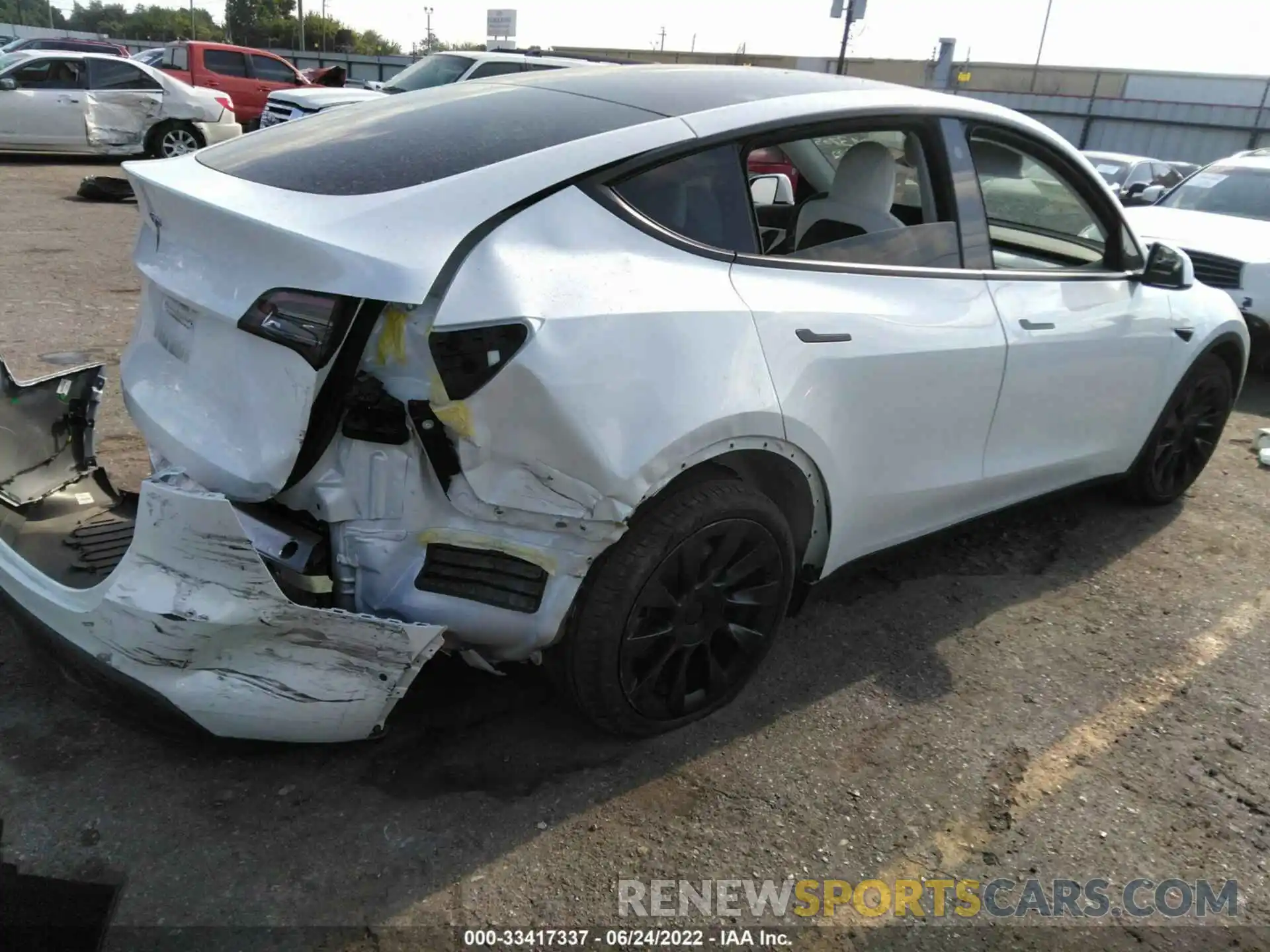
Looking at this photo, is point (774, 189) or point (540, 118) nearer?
point (540, 118)

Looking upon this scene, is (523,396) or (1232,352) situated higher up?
(523,396)

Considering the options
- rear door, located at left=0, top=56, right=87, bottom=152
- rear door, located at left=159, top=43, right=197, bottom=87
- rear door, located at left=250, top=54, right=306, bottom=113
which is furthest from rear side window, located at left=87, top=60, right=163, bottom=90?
rear door, located at left=250, top=54, right=306, bottom=113

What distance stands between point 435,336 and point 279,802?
4.14 feet

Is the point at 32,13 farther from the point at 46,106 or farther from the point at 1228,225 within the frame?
the point at 1228,225

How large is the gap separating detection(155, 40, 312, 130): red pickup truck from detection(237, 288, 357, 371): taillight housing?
59.8 feet

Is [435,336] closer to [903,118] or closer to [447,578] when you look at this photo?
[447,578]

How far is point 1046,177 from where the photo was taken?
367cm

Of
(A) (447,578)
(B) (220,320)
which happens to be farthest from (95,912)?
(B) (220,320)

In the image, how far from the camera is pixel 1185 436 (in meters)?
4.54

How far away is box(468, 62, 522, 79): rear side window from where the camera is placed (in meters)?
12.4

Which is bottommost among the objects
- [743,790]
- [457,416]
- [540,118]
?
[743,790]

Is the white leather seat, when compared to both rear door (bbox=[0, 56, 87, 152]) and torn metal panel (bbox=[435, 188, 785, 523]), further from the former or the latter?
rear door (bbox=[0, 56, 87, 152])

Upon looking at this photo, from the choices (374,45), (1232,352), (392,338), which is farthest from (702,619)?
(374,45)

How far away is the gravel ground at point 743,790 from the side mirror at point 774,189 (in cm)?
151
